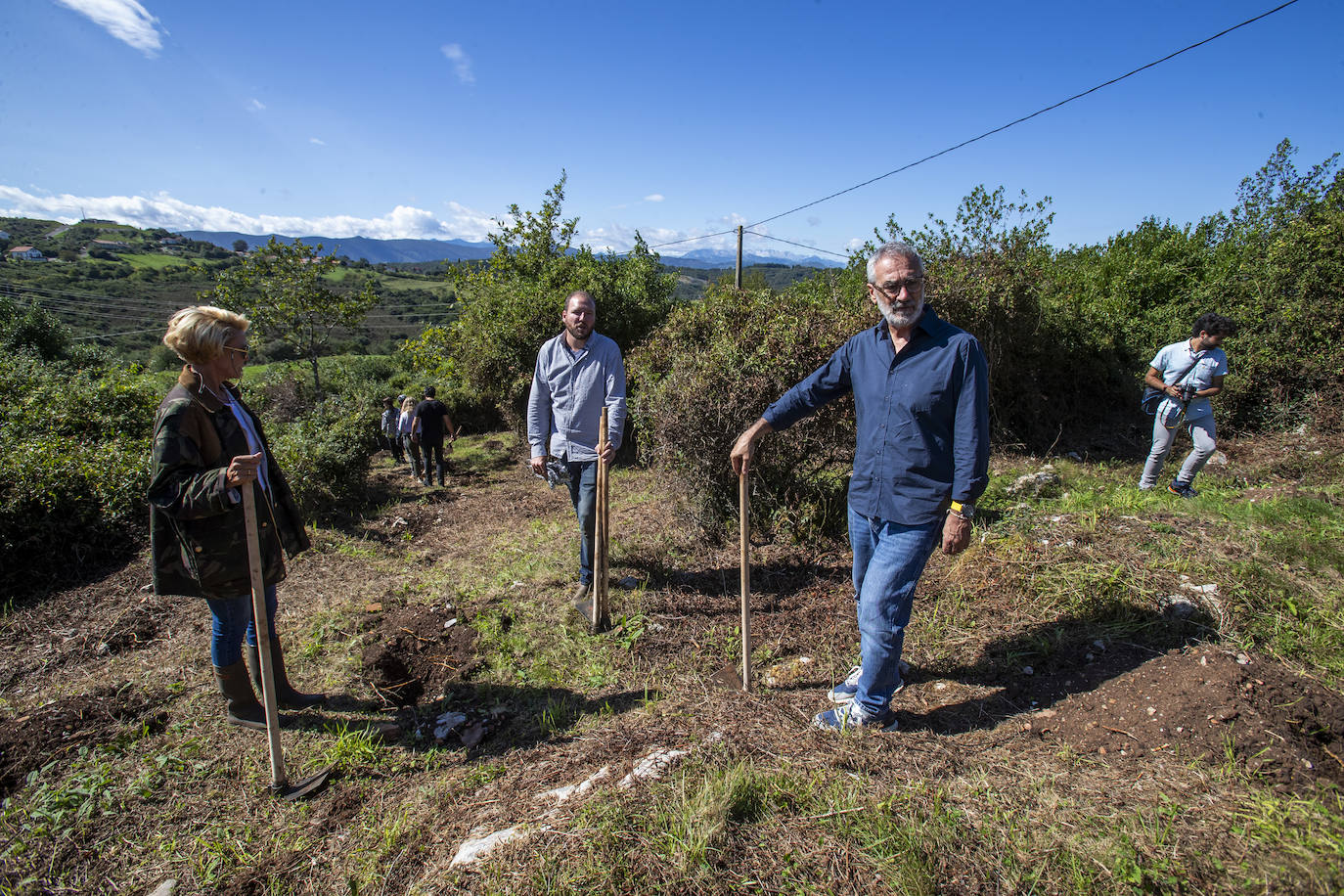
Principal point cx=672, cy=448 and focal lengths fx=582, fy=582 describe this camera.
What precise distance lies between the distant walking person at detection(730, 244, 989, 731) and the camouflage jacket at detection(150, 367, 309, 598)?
9.31 feet

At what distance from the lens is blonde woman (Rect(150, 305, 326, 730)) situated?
2.52 m

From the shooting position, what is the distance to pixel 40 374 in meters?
9.32

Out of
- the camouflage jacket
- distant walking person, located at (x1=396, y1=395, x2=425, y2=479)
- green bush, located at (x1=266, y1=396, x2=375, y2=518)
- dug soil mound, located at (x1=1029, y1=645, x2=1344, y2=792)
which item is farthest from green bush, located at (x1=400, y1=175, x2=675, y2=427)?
dug soil mound, located at (x1=1029, y1=645, x2=1344, y2=792)

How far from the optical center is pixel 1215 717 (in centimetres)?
247

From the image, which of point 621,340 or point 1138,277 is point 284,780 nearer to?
point 621,340

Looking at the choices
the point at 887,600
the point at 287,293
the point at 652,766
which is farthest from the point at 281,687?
the point at 287,293

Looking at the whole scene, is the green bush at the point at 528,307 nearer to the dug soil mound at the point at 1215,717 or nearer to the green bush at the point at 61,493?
the green bush at the point at 61,493

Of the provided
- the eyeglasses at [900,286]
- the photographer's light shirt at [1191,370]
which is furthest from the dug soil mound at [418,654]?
the photographer's light shirt at [1191,370]

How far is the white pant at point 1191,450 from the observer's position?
5379 millimetres

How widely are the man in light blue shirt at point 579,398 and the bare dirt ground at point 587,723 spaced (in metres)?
1.07

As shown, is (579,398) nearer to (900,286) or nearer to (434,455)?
(900,286)

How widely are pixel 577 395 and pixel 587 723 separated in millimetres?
2060

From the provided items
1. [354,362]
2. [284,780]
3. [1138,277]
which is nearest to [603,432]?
[284,780]

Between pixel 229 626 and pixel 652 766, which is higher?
pixel 229 626
